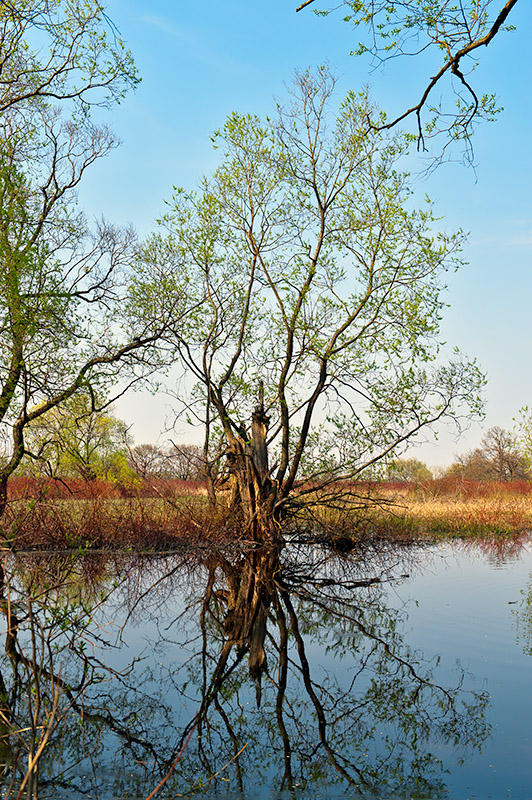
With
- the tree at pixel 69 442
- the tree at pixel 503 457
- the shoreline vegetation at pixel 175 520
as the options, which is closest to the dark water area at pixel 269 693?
the shoreline vegetation at pixel 175 520

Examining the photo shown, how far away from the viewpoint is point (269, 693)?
6.09m

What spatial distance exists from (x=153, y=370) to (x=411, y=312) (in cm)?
801

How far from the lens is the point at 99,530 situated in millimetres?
15578

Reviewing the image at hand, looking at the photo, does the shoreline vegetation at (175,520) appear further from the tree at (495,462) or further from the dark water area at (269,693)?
the tree at (495,462)

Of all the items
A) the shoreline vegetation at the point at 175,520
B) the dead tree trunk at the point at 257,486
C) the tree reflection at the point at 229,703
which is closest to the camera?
the tree reflection at the point at 229,703

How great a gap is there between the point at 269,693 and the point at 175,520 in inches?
421

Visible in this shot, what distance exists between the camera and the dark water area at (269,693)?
14.1 ft

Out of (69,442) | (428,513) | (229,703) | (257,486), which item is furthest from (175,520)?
(229,703)

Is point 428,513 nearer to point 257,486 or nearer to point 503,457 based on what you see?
point 257,486

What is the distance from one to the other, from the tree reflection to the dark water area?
2cm

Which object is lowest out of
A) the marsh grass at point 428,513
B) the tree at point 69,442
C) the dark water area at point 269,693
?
the dark water area at point 269,693

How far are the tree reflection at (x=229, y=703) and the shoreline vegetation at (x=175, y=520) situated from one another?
478 centimetres

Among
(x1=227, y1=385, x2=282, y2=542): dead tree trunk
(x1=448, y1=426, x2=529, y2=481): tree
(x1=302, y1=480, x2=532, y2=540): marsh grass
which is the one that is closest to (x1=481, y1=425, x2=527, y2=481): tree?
(x1=448, y1=426, x2=529, y2=481): tree

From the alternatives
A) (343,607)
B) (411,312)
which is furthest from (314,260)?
(343,607)
